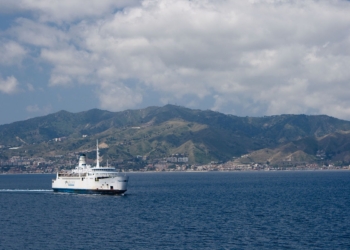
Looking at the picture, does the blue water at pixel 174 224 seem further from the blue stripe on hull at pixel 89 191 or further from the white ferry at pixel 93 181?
the white ferry at pixel 93 181

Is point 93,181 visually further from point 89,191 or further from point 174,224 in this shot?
point 174,224

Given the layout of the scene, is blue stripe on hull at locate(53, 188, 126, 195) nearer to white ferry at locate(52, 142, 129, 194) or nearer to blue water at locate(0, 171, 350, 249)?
white ferry at locate(52, 142, 129, 194)

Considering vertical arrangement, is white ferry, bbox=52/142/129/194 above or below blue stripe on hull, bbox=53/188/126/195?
above

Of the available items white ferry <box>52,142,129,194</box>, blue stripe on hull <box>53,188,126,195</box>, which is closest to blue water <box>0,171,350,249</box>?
blue stripe on hull <box>53,188,126,195</box>

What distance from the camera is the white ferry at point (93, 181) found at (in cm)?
13475

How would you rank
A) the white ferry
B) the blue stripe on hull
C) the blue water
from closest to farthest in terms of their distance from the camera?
1. the blue water
2. the white ferry
3. the blue stripe on hull

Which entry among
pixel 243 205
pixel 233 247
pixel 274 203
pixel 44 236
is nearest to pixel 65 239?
pixel 44 236

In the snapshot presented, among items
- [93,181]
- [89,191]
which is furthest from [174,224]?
[89,191]

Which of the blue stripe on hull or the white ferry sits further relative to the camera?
the blue stripe on hull

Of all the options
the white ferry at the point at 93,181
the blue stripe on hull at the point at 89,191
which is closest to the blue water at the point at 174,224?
the blue stripe on hull at the point at 89,191

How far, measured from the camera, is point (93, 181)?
13700 centimetres

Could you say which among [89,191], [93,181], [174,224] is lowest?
[174,224]

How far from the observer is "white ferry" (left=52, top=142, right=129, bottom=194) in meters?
135

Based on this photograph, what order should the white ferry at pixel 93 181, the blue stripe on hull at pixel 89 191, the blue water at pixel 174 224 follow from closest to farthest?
the blue water at pixel 174 224 → the white ferry at pixel 93 181 → the blue stripe on hull at pixel 89 191
